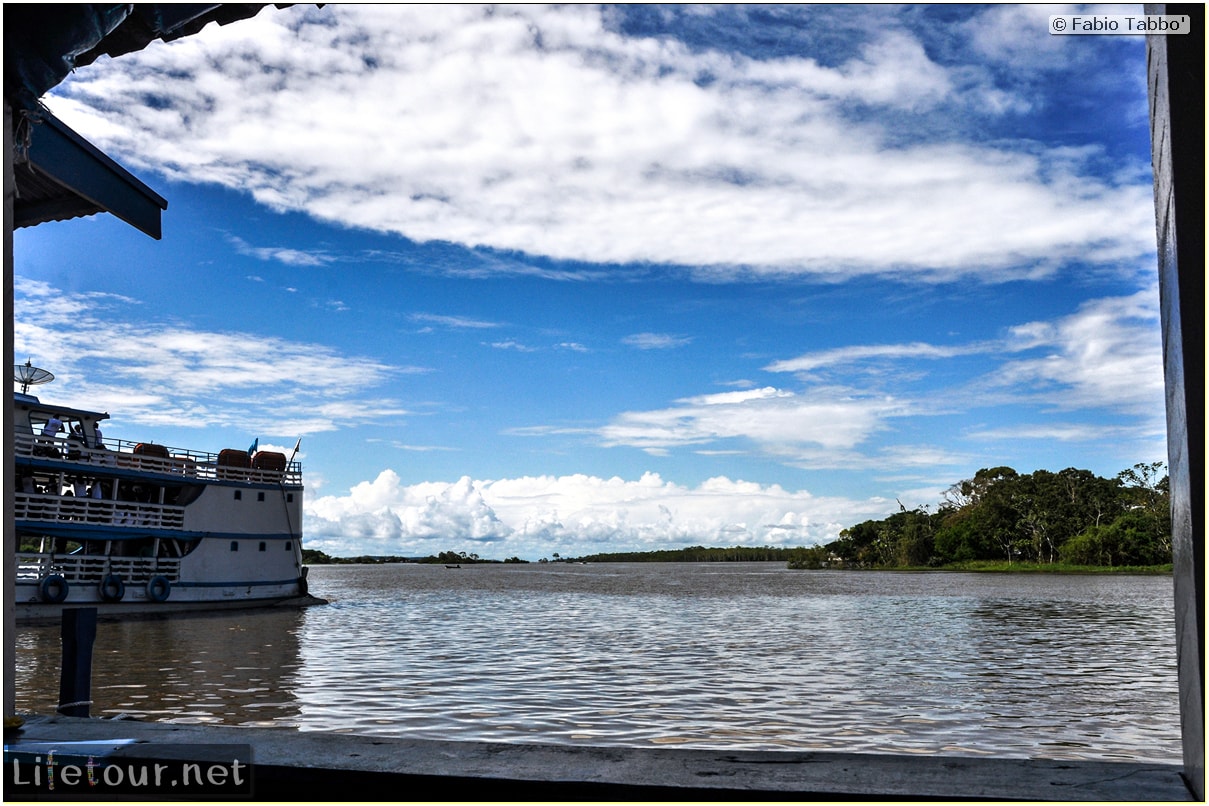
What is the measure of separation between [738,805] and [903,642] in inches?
849

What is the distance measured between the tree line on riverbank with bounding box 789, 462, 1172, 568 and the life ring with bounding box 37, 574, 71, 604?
257 feet

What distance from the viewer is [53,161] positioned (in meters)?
4.95

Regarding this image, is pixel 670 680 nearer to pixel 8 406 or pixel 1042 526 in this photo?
pixel 8 406

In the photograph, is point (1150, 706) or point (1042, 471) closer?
point (1150, 706)

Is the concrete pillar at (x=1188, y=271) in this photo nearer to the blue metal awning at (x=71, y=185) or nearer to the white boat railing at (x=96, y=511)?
the blue metal awning at (x=71, y=185)

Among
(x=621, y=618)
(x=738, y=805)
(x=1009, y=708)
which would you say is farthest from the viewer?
(x=621, y=618)

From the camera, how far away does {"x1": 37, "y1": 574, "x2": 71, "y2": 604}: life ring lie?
26.3 metres

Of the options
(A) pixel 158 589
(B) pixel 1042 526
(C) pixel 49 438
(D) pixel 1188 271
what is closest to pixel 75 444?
(C) pixel 49 438

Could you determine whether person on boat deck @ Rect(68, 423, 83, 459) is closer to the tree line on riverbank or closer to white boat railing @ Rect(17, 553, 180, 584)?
white boat railing @ Rect(17, 553, 180, 584)

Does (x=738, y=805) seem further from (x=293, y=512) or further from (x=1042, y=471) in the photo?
(x=1042, y=471)

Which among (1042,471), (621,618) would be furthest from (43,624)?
(1042,471)

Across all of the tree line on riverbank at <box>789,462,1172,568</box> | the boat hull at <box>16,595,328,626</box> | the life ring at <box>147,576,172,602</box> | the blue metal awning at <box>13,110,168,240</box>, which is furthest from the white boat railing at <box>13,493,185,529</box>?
the tree line on riverbank at <box>789,462,1172,568</box>

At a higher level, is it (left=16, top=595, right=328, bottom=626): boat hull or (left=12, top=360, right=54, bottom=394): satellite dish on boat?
(left=12, top=360, right=54, bottom=394): satellite dish on boat

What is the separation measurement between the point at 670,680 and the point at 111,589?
836 inches
